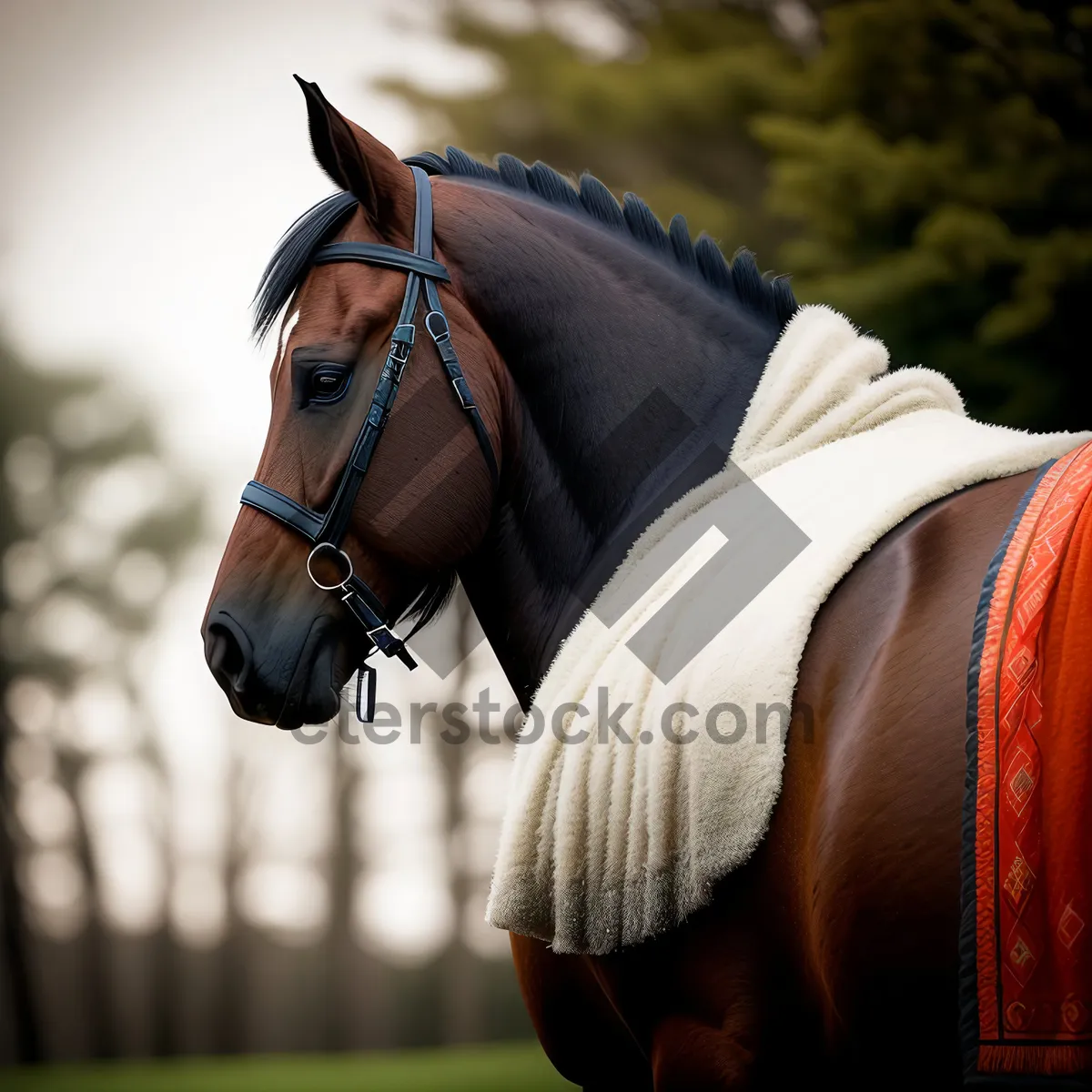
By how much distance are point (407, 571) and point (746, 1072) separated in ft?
3.75

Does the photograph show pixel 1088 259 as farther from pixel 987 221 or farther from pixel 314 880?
pixel 314 880

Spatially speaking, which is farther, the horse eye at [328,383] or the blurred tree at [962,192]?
the blurred tree at [962,192]

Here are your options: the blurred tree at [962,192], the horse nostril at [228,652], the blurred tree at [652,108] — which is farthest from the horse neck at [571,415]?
the blurred tree at [652,108]

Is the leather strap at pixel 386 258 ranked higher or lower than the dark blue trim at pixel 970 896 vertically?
higher

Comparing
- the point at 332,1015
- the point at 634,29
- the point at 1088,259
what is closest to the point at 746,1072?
the point at 1088,259

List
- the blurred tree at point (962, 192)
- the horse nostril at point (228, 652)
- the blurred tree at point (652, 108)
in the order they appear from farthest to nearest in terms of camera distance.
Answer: the blurred tree at point (652, 108)
the blurred tree at point (962, 192)
the horse nostril at point (228, 652)

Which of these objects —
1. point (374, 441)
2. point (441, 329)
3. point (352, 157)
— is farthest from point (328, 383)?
point (352, 157)

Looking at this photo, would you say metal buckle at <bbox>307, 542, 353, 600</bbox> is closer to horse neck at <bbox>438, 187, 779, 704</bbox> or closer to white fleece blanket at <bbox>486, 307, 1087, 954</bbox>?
horse neck at <bbox>438, 187, 779, 704</bbox>

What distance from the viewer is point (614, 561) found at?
2.19 metres

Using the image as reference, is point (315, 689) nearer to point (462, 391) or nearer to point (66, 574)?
point (462, 391)

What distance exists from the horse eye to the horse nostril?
1.61 feet

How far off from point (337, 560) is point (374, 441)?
10.1 inches

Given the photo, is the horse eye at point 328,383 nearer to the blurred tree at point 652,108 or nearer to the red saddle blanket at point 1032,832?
the red saddle blanket at point 1032,832

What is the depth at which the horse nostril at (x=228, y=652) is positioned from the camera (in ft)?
6.62
